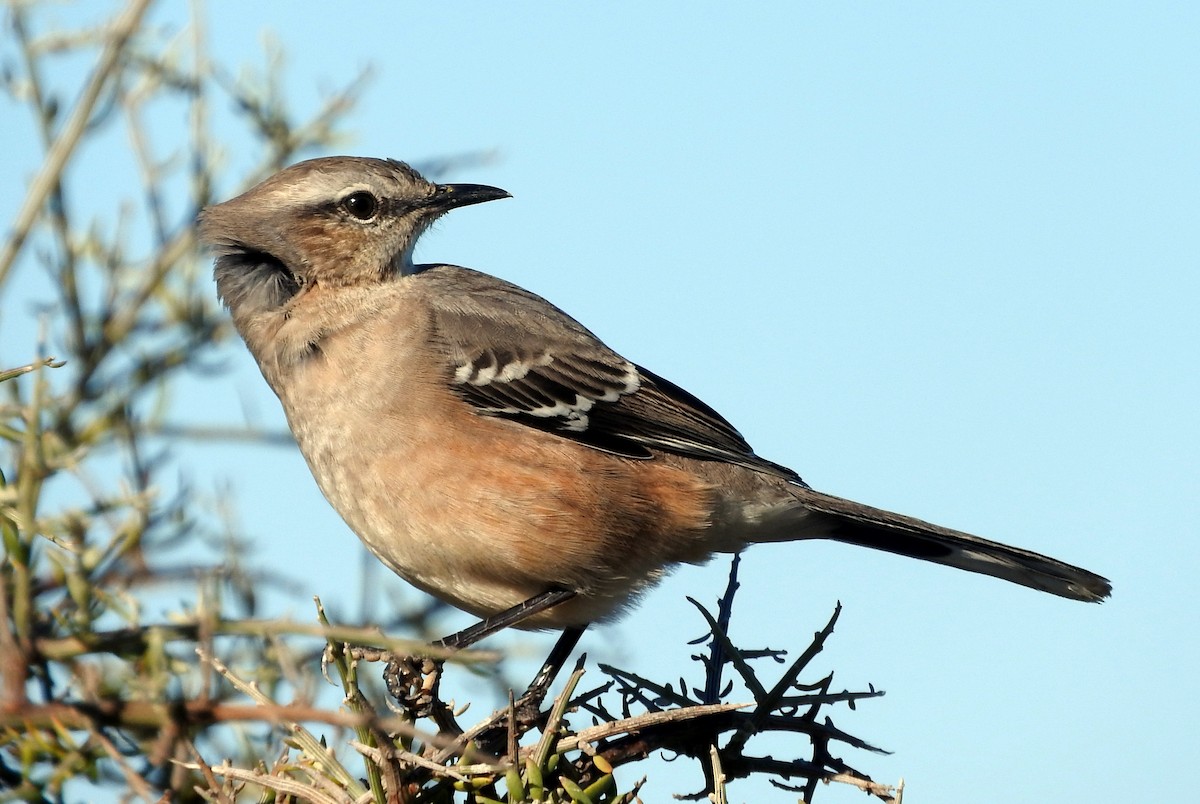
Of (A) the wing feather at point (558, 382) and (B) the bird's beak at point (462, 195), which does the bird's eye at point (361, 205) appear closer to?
(B) the bird's beak at point (462, 195)

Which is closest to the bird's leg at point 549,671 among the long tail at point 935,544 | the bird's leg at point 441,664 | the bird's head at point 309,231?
the bird's leg at point 441,664

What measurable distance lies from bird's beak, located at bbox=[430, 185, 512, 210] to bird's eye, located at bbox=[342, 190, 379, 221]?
30cm

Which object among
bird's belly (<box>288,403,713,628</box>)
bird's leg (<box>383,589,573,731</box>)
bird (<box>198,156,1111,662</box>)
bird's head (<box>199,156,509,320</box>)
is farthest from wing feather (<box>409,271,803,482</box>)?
bird's leg (<box>383,589,573,731</box>)

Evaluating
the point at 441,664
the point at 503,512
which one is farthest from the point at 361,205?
the point at 441,664

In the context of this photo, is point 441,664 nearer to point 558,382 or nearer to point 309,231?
point 558,382

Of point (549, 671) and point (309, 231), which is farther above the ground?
point (309, 231)

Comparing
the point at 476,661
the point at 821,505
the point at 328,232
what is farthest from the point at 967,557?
the point at 476,661

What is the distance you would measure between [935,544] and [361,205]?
3203 millimetres

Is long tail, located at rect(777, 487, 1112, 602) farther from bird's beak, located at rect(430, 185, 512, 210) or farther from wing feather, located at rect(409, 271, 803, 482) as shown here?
bird's beak, located at rect(430, 185, 512, 210)

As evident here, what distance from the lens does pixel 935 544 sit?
586 centimetres

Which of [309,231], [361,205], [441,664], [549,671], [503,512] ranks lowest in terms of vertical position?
[549,671]

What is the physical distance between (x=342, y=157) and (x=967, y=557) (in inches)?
141

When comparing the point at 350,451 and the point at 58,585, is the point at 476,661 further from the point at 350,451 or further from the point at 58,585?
the point at 350,451

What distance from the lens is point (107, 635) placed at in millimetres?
1871
